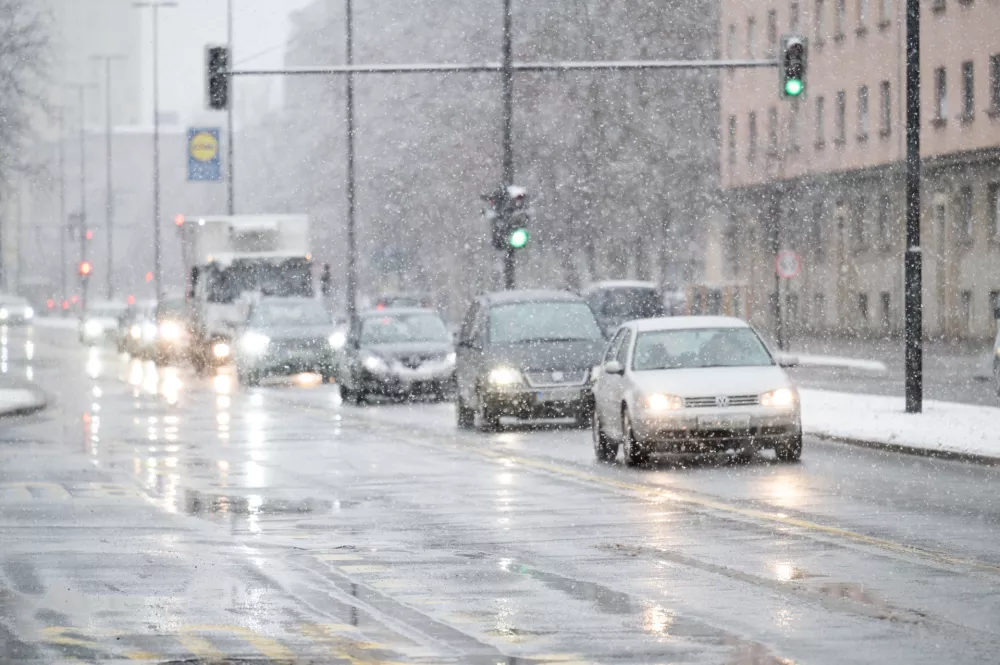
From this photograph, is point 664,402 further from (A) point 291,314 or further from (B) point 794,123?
(B) point 794,123

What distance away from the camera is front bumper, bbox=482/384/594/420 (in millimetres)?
28422

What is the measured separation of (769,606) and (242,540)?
4.90 metres

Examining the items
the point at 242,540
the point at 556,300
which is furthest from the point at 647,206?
the point at 242,540

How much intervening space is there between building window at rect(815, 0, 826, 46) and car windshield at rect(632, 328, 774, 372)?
1930 inches

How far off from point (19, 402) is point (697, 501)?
67.7 feet

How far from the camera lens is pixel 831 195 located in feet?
230

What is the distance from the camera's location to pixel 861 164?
2611 inches

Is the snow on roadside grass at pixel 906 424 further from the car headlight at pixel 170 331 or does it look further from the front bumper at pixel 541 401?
the car headlight at pixel 170 331

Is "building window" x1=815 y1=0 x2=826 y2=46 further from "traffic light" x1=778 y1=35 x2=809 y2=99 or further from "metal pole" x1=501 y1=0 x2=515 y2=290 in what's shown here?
"traffic light" x1=778 y1=35 x2=809 y2=99

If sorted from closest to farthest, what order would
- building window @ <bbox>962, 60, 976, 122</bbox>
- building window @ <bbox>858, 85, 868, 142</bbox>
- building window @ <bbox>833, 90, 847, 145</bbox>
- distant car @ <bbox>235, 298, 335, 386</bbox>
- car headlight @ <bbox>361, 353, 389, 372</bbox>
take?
car headlight @ <bbox>361, 353, 389, 372</bbox>, distant car @ <bbox>235, 298, 335, 386</bbox>, building window @ <bbox>962, 60, 976, 122</bbox>, building window @ <bbox>858, 85, 868, 142</bbox>, building window @ <bbox>833, 90, 847, 145</bbox>

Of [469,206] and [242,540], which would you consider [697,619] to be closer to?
[242,540]

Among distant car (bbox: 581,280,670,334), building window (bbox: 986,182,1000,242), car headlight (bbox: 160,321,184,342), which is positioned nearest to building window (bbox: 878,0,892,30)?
building window (bbox: 986,182,1000,242)

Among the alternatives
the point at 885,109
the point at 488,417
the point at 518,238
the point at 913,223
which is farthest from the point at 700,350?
the point at 885,109

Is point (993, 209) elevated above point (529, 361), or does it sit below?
above
